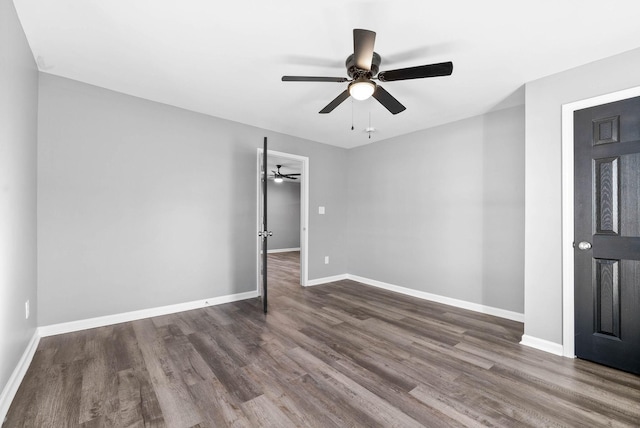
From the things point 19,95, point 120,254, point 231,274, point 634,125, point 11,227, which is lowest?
point 231,274

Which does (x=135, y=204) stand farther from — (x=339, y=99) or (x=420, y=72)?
(x=420, y=72)

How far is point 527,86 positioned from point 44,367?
4759 mm

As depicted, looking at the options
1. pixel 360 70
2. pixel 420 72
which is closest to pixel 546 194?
A: pixel 420 72

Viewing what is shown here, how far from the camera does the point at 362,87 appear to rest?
2.15 meters

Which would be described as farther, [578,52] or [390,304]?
[390,304]

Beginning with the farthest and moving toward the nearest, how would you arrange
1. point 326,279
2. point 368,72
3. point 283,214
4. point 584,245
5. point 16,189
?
1. point 283,214
2. point 326,279
3. point 584,245
4. point 368,72
5. point 16,189

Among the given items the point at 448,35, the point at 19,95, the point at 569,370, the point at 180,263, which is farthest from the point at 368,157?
the point at 19,95

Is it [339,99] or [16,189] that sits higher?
[339,99]

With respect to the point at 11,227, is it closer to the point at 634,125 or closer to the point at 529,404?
the point at 529,404

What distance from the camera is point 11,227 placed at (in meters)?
1.86

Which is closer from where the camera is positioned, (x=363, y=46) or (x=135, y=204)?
(x=363, y=46)

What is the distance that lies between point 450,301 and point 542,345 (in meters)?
1.31

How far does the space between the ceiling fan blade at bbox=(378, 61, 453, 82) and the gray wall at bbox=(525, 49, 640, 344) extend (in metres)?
1.33

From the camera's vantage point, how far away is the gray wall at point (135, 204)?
273cm
